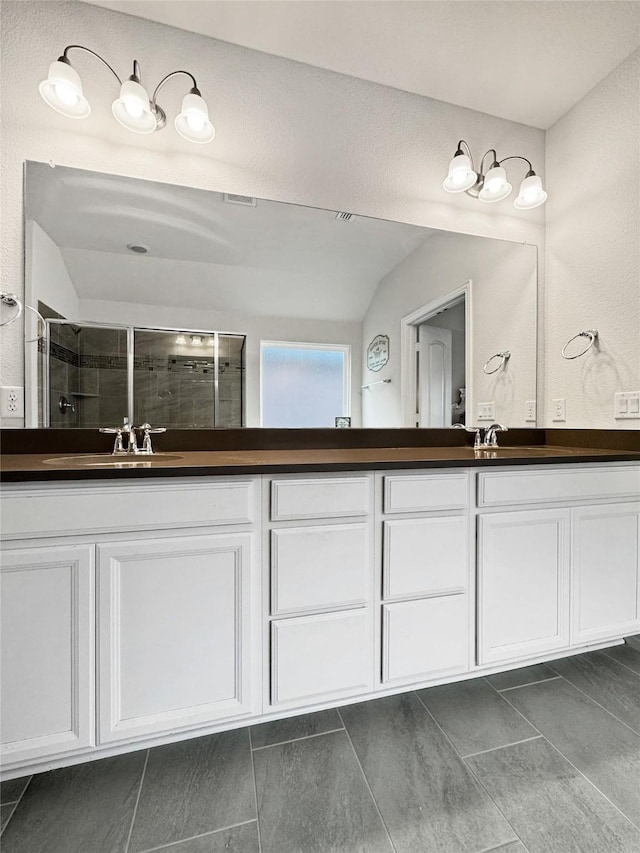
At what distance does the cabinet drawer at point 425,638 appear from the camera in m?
1.23

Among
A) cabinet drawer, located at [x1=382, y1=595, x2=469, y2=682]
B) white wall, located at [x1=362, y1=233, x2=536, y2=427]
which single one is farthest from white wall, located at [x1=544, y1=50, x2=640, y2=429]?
cabinet drawer, located at [x1=382, y1=595, x2=469, y2=682]

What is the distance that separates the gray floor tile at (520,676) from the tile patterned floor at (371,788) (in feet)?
0.33

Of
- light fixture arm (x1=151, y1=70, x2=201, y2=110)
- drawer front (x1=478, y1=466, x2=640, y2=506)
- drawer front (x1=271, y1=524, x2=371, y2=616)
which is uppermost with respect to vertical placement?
light fixture arm (x1=151, y1=70, x2=201, y2=110)

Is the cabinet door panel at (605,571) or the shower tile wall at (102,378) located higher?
the shower tile wall at (102,378)

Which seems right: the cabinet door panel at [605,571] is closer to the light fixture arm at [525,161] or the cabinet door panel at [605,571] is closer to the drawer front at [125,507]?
the drawer front at [125,507]

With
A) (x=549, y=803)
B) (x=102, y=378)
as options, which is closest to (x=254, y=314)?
(x=102, y=378)

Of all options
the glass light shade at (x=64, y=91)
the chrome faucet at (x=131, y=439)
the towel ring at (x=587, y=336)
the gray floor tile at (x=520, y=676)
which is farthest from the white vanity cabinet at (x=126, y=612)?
the towel ring at (x=587, y=336)

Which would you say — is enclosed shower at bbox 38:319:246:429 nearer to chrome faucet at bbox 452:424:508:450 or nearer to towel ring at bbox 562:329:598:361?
chrome faucet at bbox 452:424:508:450

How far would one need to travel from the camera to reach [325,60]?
1.69 meters

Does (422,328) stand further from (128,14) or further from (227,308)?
(128,14)

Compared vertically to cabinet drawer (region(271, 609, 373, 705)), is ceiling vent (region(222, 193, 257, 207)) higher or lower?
higher

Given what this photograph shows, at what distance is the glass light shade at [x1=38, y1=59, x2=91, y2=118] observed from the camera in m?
1.31

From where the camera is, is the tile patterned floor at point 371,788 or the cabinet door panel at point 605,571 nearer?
the tile patterned floor at point 371,788

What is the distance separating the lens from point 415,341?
190cm
